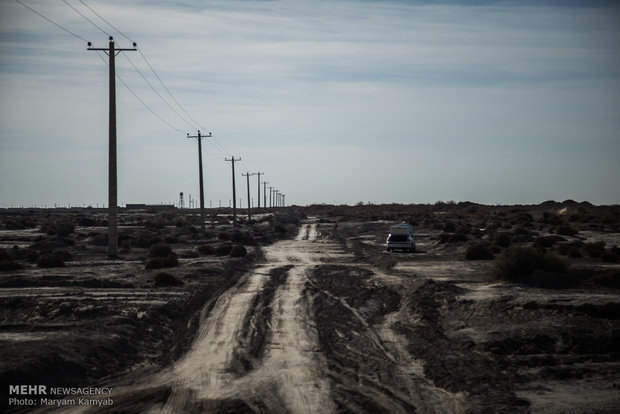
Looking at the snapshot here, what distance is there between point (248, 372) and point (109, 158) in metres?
27.7

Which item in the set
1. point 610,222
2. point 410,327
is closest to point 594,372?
point 410,327

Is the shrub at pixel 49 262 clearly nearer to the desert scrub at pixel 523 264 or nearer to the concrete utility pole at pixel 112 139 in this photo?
the concrete utility pole at pixel 112 139

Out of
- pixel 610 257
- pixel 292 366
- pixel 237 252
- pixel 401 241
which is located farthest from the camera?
pixel 401 241

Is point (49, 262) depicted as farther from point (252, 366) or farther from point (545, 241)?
point (545, 241)

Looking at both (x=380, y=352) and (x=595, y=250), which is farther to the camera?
(x=595, y=250)

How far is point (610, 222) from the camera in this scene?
68.6 m

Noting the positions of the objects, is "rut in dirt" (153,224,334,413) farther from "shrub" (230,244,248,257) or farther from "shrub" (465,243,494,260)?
"shrub" (230,244,248,257)

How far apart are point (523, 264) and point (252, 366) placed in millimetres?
16870

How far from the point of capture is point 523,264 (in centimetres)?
2642

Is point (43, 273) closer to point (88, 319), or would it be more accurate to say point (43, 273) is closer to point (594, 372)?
point (88, 319)

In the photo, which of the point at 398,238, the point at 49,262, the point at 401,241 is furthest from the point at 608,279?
the point at 49,262

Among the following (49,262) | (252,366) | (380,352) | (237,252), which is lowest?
(380,352)

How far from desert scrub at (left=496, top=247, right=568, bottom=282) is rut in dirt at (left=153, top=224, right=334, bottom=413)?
9.68m

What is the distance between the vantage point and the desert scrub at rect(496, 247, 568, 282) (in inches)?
1040
